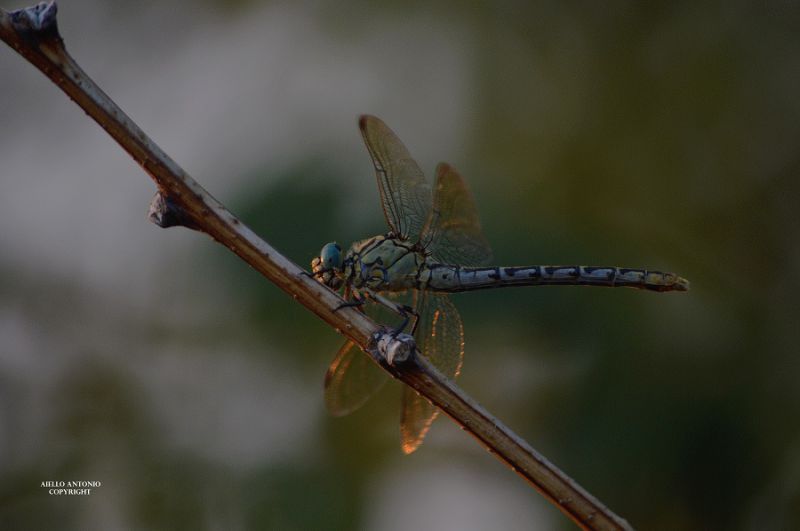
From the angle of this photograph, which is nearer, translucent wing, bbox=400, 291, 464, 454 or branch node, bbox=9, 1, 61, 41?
branch node, bbox=9, 1, 61, 41

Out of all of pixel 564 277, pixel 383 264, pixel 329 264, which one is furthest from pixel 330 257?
pixel 564 277

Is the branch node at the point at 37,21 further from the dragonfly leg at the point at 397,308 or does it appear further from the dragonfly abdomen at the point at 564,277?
the dragonfly abdomen at the point at 564,277

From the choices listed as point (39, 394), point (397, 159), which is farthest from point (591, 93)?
point (39, 394)

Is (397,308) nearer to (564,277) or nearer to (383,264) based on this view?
(383,264)

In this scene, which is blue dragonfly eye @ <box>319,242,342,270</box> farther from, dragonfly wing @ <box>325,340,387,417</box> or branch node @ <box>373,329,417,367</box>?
branch node @ <box>373,329,417,367</box>

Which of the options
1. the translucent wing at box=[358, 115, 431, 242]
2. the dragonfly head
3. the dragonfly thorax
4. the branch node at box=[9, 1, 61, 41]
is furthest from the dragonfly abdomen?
the branch node at box=[9, 1, 61, 41]
